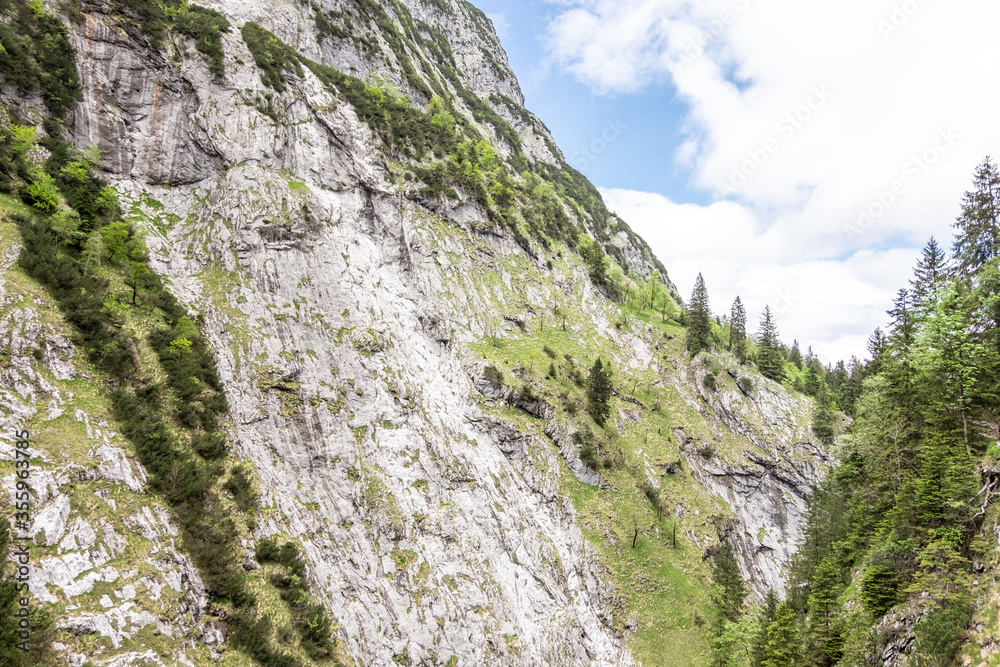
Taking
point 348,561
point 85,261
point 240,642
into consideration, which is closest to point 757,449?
point 348,561

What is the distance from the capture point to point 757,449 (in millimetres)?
53938

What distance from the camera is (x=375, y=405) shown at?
1292 inches

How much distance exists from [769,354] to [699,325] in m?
16.6

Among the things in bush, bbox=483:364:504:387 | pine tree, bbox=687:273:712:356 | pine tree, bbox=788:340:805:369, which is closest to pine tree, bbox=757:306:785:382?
pine tree, bbox=687:273:712:356

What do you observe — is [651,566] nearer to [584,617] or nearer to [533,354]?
[584,617]

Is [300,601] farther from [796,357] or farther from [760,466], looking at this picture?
[796,357]

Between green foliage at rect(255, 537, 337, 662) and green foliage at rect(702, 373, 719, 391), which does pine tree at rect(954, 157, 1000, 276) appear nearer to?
green foliage at rect(702, 373, 719, 391)

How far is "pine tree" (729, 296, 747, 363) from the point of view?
72.6 m

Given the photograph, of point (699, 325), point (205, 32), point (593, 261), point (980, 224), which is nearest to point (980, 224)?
point (980, 224)

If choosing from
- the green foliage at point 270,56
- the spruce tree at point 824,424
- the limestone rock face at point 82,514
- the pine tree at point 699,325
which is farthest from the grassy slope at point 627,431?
the limestone rock face at point 82,514

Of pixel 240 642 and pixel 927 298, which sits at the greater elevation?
pixel 927 298

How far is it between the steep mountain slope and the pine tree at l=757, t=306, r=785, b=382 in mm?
7973

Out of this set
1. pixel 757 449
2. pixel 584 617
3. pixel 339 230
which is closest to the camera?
pixel 584 617

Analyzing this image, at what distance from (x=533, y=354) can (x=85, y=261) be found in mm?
37753
